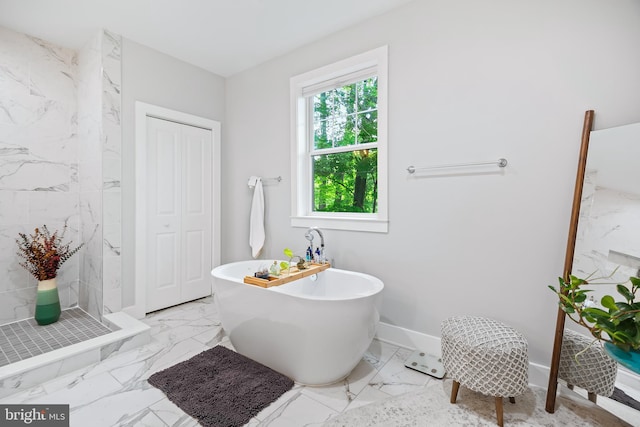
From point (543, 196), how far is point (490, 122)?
21.8 inches

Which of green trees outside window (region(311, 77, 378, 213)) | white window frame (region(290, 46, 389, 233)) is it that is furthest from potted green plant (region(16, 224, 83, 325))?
green trees outside window (region(311, 77, 378, 213))

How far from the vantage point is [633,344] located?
1.05 m

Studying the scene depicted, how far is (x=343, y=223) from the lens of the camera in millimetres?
2529

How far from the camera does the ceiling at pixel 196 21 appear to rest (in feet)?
7.16

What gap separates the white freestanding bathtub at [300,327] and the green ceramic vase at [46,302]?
1595mm

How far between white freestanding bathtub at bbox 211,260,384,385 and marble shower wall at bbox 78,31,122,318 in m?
1.21

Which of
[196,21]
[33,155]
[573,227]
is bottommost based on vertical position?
[573,227]

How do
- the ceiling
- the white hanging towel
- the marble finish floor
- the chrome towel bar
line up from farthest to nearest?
the white hanging towel < the ceiling < the chrome towel bar < the marble finish floor

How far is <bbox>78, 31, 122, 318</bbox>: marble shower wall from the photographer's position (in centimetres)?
251

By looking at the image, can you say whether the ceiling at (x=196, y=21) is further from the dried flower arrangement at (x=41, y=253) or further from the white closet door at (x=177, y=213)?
the dried flower arrangement at (x=41, y=253)

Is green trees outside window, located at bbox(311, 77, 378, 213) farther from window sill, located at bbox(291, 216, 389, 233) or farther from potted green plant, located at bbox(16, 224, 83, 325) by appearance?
potted green plant, located at bbox(16, 224, 83, 325)
